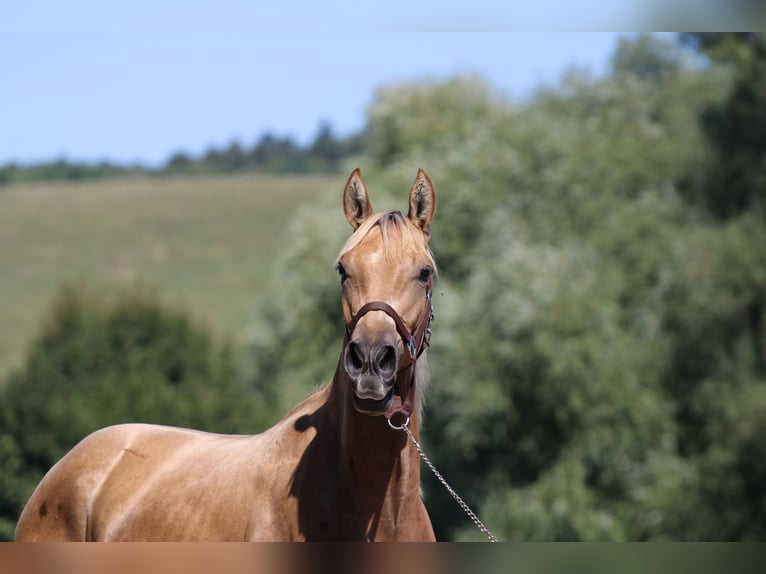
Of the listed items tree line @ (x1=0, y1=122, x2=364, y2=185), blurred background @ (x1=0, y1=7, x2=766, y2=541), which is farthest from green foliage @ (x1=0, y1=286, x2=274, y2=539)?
tree line @ (x1=0, y1=122, x2=364, y2=185)

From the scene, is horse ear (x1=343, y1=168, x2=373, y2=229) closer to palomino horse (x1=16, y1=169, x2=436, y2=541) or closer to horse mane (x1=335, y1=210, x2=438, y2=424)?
palomino horse (x1=16, y1=169, x2=436, y2=541)

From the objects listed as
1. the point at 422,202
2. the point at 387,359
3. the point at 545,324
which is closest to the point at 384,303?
the point at 387,359

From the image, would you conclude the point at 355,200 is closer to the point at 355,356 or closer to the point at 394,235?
→ the point at 394,235

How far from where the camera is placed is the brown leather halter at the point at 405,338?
389cm

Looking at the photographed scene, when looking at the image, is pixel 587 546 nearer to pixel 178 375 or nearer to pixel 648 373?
pixel 648 373

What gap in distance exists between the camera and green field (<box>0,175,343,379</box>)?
217 ft

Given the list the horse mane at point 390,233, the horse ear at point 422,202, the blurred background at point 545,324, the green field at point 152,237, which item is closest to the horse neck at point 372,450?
the horse mane at point 390,233

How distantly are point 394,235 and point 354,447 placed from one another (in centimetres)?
90

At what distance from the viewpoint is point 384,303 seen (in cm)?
392

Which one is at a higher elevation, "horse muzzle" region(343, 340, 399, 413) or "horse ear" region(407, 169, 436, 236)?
"horse ear" region(407, 169, 436, 236)

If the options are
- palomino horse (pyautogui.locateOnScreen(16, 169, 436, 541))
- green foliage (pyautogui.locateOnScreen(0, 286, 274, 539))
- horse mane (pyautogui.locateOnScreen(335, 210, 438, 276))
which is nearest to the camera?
palomino horse (pyautogui.locateOnScreen(16, 169, 436, 541))

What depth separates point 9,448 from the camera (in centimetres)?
1942

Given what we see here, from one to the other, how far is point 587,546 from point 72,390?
2817cm

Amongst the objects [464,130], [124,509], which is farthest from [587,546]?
[464,130]
